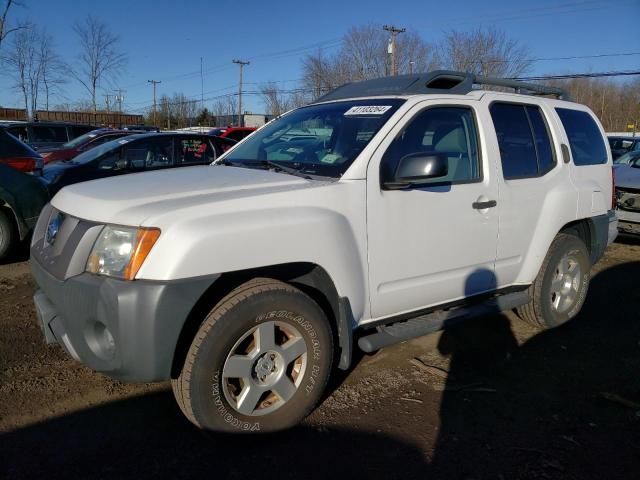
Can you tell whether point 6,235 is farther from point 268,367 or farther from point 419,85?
point 419,85

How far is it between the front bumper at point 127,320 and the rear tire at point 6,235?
4.09 m

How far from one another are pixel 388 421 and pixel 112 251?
1.78 meters

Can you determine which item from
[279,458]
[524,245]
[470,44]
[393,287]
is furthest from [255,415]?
[470,44]

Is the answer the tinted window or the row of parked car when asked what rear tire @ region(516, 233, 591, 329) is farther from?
the tinted window

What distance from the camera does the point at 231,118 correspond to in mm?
59250

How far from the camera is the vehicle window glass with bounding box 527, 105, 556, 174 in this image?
13.3 feet

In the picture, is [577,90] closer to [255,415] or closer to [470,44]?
[470,44]

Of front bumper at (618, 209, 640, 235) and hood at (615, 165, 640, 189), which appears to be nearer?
front bumper at (618, 209, 640, 235)

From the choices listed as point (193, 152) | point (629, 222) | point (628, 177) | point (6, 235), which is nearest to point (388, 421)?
point (6, 235)

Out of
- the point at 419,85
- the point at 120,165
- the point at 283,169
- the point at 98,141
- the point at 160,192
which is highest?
the point at 98,141

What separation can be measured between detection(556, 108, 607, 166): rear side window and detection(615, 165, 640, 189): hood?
128 inches

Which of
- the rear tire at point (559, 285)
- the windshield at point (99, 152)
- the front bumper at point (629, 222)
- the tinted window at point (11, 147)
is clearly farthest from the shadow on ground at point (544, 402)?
the windshield at point (99, 152)

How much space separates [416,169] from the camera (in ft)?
9.50

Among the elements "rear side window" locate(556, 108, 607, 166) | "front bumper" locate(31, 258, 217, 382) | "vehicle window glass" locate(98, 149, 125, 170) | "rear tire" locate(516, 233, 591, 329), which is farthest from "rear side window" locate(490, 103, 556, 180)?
"vehicle window glass" locate(98, 149, 125, 170)
